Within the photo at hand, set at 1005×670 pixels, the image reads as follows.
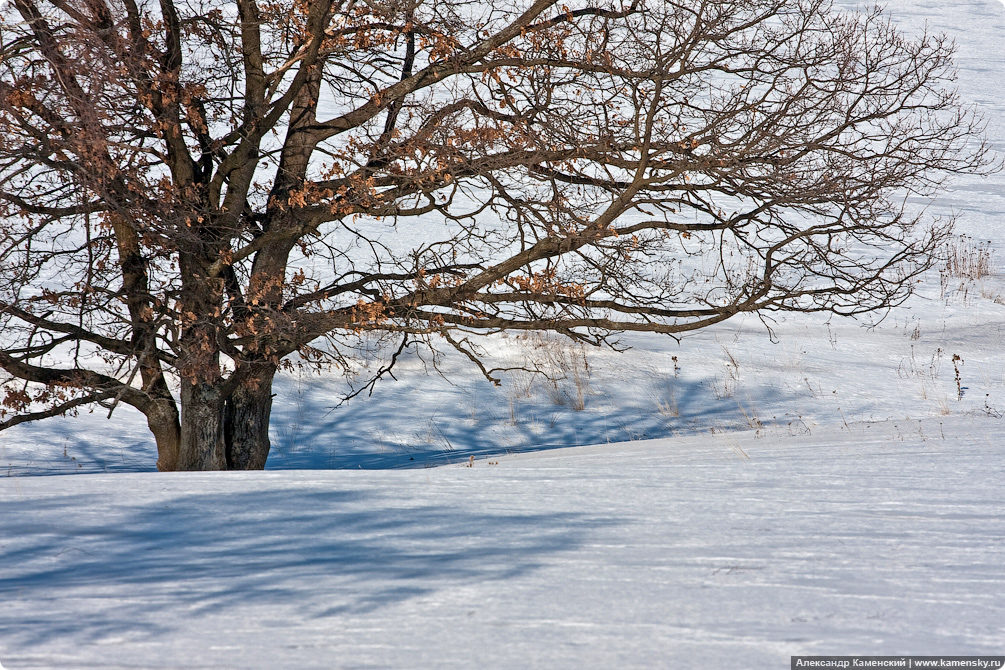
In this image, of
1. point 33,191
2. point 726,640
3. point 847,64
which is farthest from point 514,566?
point 33,191

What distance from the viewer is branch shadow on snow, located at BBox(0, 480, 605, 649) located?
2.10 meters

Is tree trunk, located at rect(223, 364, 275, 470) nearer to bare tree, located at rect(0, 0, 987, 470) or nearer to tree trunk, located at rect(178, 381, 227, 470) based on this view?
bare tree, located at rect(0, 0, 987, 470)

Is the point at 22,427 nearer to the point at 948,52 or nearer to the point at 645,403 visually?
the point at 645,403

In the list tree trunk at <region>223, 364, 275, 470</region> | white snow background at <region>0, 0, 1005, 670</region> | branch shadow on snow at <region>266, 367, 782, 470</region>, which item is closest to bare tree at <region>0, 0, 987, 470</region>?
tree trunk at <region>223, 364, 275, 470</region>

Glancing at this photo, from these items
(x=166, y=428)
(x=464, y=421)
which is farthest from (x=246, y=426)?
(x=464, y=421)

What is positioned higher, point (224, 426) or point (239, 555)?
point (224, 426)

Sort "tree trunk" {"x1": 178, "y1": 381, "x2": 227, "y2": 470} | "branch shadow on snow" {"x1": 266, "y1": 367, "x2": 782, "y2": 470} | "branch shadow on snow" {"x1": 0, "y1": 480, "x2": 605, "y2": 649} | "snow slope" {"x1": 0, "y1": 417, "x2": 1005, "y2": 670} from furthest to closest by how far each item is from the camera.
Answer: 1. "branch shadow on snow" {"x1": 266, "y1": 367, "x2": 782, "y2": 470}
2. "tree trunk" {"x1": 178, "y1": 381, "x2": 227, "y2": 470}
3. "branch shadow on snow" {"x1": 0, "y1": 480, "x2": 605, "y2": 649}
4. "snow slope" {"x1": 0, "y1": 417, "x2": 1005, "y2": 670}

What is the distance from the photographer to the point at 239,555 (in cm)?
257

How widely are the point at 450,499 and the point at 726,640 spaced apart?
5.16 ft

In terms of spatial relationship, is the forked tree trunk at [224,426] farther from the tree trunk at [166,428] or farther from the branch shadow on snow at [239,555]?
the branch shadow on snow at [239,555]

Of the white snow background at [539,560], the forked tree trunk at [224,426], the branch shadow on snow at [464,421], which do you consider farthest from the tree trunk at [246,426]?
the white snow background at [539,560]

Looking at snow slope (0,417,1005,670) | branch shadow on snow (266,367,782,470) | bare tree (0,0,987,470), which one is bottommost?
snow slope (0,417,1005,670)

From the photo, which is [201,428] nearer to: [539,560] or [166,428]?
[166,428]

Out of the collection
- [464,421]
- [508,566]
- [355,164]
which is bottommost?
[508,566]
